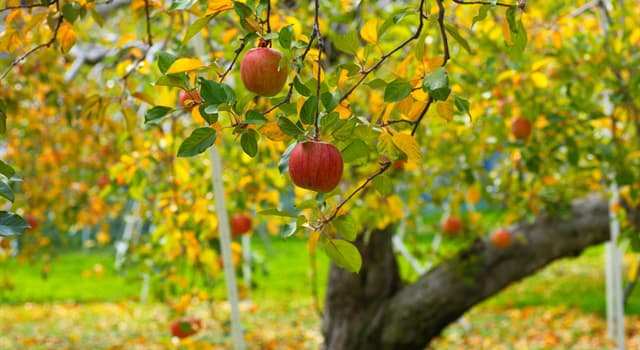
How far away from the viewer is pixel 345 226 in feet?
Answer: 2.49

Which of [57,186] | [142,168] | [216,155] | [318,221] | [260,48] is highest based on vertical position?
[57,186]

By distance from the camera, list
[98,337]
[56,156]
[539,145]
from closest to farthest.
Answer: [539,145], [56,156], [98,337]

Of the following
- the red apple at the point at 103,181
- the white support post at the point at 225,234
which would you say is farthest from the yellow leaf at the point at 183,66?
the red apple at the point at 103,181

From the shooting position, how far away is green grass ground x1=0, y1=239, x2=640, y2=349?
419cm

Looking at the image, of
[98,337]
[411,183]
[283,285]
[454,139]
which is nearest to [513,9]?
[454,139]

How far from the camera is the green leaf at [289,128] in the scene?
0.66m

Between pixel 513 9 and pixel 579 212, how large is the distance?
2.06 m

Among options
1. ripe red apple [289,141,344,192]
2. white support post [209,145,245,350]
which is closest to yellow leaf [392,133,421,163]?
ripe red apple [289,141,344,192]

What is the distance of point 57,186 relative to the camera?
11.5 ft

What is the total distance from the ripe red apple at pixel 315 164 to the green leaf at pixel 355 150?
29 mm

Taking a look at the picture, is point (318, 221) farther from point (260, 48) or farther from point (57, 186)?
point (57, 186)

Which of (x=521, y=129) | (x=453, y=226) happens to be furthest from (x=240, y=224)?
(x=453, y=226)

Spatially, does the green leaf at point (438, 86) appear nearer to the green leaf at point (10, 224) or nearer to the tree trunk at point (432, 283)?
the green leaf at point (10, 224)

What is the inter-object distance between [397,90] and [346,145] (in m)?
0.08
